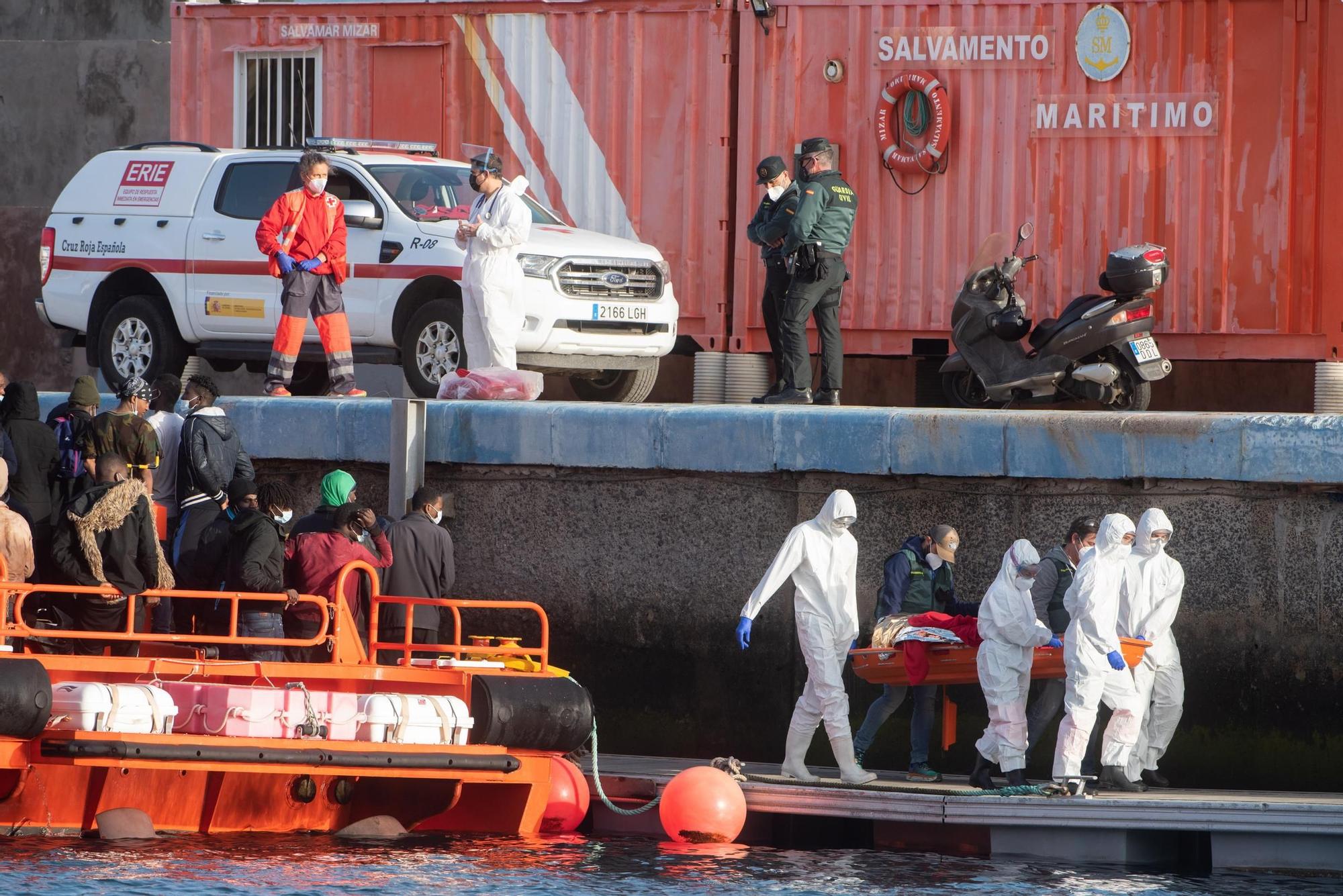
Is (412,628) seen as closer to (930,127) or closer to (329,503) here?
(329,503)

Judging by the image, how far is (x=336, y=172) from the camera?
48.6 ft

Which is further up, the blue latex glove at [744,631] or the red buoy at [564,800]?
the blue latex glove at [744,631]

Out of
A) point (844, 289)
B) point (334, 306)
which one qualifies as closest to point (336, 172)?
point (334, 306)

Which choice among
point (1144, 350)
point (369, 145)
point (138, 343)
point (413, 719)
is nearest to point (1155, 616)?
point (1144, 350)

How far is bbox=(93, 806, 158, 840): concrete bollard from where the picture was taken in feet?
34.0

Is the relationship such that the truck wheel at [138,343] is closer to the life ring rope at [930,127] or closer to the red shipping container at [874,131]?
the red shipping container at [874,131]

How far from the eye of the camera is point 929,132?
1514 cm

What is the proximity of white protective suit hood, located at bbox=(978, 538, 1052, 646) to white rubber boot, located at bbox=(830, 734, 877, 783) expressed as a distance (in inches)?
35.6

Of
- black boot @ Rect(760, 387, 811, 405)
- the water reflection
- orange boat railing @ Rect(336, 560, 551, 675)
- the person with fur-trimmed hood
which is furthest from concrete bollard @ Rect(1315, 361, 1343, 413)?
the person with fur-trimmed hood

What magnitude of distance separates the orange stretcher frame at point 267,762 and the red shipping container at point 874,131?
17.1 feet

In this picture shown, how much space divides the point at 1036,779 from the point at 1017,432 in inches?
72.2

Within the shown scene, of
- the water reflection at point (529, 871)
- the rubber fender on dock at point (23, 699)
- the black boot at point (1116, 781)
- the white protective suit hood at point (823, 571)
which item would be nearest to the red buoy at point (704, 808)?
the water reflection at point (529, 871)

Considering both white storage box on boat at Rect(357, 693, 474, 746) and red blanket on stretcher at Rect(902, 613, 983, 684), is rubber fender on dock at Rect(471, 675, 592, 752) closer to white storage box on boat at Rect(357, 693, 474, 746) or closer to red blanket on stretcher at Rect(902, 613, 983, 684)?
white storage box on boat at Rect(357, 693, 474, 746)

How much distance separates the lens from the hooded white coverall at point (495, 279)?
44.2 feet
